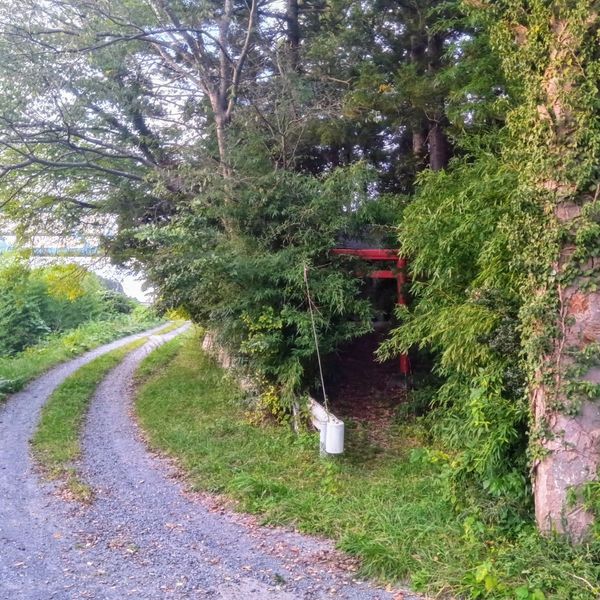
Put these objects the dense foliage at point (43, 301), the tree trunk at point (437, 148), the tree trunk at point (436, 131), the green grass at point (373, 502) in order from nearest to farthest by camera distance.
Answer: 1. the green grass at point (373, 502)
2. the tree trunk at point (436, 131)
3. the tree trunk at point (437, 148)
4. the dense foliage at point (43, 301)

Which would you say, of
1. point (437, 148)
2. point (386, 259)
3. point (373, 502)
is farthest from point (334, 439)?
point (437, 148)

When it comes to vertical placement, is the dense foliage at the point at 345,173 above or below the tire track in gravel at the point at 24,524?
above

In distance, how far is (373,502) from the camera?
608 centimetres

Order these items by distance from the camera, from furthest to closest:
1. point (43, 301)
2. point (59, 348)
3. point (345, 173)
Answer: point (43, 301), point (59, 348), point (345, 173)

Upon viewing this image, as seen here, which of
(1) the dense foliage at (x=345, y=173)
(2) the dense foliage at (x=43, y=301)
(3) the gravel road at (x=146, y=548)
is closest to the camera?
(3) the gravel road at (x=146, y=548)

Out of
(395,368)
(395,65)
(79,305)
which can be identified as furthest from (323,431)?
(79,305)

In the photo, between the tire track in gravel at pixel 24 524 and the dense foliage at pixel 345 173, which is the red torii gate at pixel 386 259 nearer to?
the dense foliage at pixel 345 173

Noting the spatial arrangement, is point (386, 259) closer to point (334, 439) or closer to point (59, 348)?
point (334, 439)

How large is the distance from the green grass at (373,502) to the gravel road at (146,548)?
29cm

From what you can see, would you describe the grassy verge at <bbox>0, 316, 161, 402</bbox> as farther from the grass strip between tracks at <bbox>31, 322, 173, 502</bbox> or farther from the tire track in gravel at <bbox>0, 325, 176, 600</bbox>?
the tire track in gravel at <bbox>0, 325, 176, 600</bbox>

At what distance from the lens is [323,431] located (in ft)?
24.2

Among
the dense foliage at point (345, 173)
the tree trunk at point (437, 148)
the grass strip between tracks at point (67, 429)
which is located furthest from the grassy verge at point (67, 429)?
the tree trunk at point (437, 148)

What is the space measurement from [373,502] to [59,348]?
14803 millimetres

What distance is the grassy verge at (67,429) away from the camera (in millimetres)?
7441
